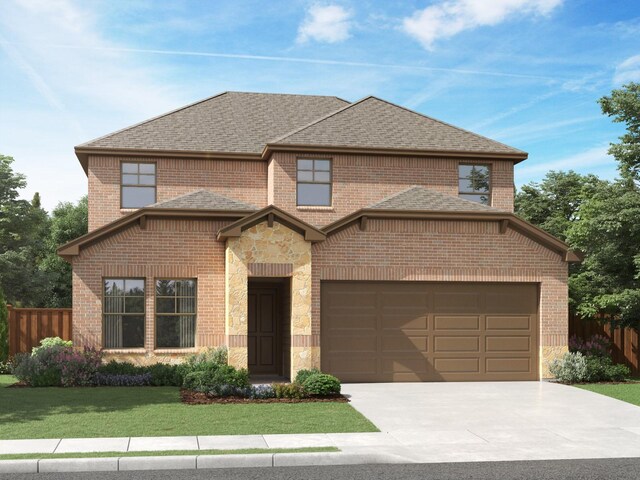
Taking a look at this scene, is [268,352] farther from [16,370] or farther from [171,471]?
[171,471]

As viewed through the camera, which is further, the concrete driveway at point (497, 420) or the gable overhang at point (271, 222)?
the gable overhang at point (271, 222)

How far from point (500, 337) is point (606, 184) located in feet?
19.4

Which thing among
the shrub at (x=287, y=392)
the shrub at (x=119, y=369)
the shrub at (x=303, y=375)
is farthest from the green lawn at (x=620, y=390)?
the shrub at (x=119, y=369)

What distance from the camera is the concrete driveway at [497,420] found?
12.4m

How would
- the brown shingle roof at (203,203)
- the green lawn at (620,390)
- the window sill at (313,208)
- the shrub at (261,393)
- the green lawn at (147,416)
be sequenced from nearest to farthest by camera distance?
1. the green lawn at (147,416)
2. the shrub at (261,393)
3. the green lawn at (620,390)
4. the brown shingle roof at (203,203)
5. the window sill at (313,208)

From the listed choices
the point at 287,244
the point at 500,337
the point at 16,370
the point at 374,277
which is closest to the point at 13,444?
the point at 16,370

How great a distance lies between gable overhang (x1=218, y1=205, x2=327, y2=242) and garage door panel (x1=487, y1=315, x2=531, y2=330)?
5.50 meters

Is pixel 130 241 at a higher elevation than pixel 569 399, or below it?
higher

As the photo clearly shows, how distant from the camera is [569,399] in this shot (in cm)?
1842

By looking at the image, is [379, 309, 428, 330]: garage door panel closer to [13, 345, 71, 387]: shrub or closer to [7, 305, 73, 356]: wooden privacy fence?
[13, 345, 71, 387]: shrub

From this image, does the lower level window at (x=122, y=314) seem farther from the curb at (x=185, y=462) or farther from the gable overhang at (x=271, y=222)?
the curb at (x=185, y=462)

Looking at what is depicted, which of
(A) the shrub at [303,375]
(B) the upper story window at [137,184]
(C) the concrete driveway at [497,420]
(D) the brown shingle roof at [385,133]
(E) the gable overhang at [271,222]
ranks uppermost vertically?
(D) the brown shingle roof at [385,133]

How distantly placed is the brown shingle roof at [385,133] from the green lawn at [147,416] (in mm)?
10020

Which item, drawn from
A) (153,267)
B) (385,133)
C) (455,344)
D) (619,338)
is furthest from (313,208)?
(619,338)
